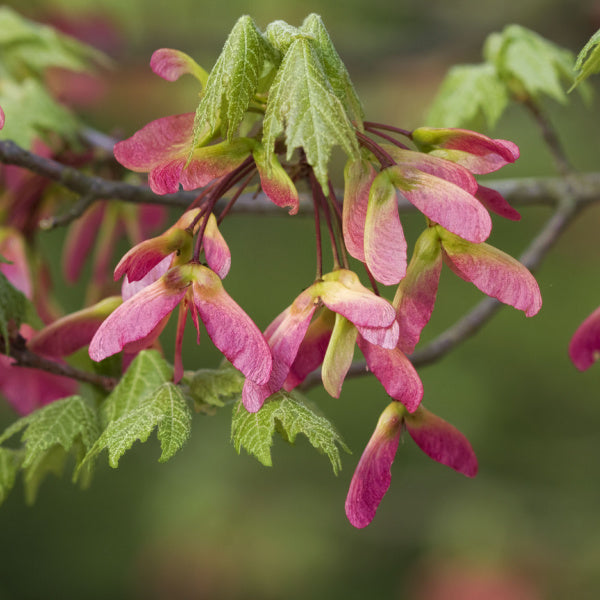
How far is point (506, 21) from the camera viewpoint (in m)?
2.98

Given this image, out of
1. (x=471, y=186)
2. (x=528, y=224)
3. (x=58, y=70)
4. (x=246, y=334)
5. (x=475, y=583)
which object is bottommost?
(x=475, y=583)

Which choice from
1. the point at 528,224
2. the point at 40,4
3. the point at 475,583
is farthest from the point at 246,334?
the point at 528,224

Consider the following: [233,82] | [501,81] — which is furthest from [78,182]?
[501,81]

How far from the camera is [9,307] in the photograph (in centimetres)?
97

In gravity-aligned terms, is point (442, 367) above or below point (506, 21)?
below

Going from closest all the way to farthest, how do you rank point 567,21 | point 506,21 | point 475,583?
point 567,21 < point 506,21 < point 475,583

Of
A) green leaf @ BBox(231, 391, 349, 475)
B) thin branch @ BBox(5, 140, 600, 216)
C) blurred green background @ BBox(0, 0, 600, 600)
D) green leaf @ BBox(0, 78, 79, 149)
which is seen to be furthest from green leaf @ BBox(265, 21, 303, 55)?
blurred green background @ BBox(0, 0, 600, 600)

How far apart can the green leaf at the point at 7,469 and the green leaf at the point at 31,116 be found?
55 centimetres

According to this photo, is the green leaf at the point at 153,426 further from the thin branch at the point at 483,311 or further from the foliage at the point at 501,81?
the foliage at the point at 501,81

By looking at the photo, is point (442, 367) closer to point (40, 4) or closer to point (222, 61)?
point (40, 4)

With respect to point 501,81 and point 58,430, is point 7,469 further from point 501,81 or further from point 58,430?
point 501,81

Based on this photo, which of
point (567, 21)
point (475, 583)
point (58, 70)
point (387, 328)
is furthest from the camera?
point (475, 583)

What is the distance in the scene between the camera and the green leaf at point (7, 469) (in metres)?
0.92

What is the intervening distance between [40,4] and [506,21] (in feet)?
4.98
